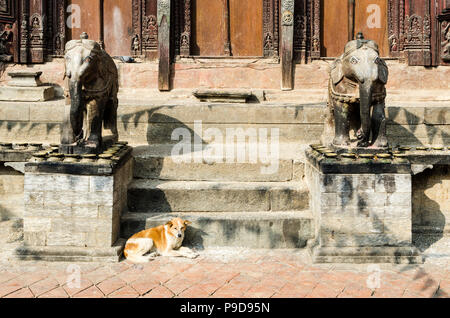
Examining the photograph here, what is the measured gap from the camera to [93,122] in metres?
5.92

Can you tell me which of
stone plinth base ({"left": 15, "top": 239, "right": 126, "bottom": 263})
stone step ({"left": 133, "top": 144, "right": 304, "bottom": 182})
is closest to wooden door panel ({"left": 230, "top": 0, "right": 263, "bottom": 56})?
stone step ({"left": 133, "top": 144, "right": 304, "bottom": 182})

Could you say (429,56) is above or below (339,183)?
above

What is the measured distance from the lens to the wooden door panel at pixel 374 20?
420 inches

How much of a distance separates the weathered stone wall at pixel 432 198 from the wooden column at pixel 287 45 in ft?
14.5

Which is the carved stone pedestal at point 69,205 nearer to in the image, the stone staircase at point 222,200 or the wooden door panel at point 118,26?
the stone staircase at point 222,200

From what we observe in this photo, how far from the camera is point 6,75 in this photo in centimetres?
1035

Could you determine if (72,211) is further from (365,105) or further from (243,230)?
(365,105)

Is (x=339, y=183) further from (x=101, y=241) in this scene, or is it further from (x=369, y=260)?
(x=101, y=241)

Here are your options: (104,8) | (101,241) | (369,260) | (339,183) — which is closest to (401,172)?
(339,183)

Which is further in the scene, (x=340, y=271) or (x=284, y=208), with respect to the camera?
(x=284, y=208)

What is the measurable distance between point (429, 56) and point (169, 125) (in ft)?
19.7

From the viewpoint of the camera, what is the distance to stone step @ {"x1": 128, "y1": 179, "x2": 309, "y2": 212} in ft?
19.9

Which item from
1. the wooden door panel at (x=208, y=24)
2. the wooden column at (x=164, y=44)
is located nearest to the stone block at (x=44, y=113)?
the wooden column at (x=164, y=44)

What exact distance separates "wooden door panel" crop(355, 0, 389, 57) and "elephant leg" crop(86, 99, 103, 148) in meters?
7.04
